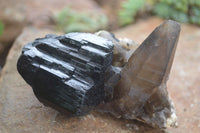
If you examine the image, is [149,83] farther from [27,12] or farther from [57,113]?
[27,12]

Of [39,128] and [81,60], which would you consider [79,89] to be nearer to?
[81,60]

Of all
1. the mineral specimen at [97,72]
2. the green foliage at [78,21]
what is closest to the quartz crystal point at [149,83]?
the mineral specimen at [97,72]

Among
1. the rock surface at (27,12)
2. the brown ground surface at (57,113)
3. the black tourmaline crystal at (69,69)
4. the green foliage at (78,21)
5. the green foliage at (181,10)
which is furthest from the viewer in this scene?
the green foliage at (78,21)

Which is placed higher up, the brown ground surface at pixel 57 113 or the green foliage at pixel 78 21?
the brown ground surface at pixel 57 113

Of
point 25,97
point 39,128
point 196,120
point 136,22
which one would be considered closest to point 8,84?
point 25,97

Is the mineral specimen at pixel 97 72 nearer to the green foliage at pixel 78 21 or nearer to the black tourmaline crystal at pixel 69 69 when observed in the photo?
the black tourmaline crystal at pixel 69 69

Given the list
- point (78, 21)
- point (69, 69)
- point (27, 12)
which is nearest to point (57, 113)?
point (69, 69)

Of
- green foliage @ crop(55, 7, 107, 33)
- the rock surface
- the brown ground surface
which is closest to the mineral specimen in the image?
the brown ground surface
